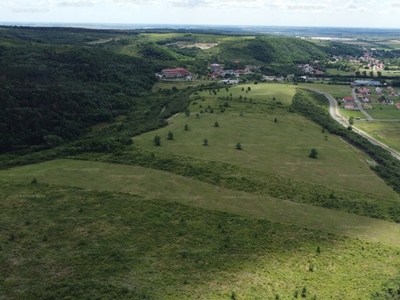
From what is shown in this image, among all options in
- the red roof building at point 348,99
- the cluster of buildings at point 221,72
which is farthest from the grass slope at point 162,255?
the cluster of buildings at point 221,72

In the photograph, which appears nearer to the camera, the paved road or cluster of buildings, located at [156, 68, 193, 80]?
the paved road

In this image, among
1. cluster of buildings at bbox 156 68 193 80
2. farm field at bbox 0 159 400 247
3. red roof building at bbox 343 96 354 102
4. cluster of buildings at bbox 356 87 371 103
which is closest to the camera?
farm field at bbox 0 159 400 247

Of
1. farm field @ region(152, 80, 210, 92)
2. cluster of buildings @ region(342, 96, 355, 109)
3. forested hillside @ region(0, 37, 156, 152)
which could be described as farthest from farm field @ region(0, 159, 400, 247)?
farm field @ region(152, 80, 210, 92)

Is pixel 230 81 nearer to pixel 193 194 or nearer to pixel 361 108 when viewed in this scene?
pixel 361 108

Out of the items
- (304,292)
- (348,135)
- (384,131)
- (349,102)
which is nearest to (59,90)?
(348,135)

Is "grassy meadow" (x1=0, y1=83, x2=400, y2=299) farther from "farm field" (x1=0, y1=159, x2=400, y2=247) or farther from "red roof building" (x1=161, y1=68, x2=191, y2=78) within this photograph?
"red roof building" (x1=161, y1=68, x2=191, y2=78)

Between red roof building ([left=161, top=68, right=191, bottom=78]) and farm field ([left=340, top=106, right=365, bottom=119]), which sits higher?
red roof building ([left=161, top=68, right=191, bottom=78])

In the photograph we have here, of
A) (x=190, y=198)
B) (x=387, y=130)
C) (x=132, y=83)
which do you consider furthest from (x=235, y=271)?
(x=132, y=83)
